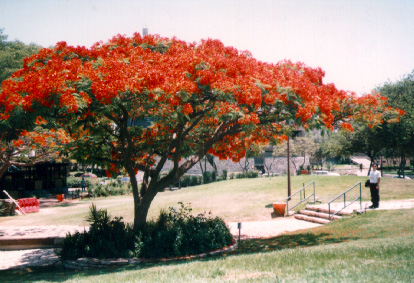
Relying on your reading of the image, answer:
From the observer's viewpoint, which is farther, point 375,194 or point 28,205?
point 28,205

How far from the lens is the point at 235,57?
32.1 ft

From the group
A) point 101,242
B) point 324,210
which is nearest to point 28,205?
point 101,242

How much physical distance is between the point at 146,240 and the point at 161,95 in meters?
4.04

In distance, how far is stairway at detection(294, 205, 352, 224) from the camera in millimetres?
14001

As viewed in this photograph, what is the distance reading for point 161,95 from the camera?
7.71 metres

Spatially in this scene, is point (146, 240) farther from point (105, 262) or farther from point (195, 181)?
point (195, 181)

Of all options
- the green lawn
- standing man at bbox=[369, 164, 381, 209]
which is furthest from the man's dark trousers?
the green lawn

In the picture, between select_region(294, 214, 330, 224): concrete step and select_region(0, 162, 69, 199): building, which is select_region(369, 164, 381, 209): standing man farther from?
select_region(0, 162, 69, 199): building

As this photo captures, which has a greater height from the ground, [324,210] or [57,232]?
[324,210]

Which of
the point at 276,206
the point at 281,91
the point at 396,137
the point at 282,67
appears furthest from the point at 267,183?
the point at 281,91

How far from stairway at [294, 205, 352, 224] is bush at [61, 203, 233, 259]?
5.79 m

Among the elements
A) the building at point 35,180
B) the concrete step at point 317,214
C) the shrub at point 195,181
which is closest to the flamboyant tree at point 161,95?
the concrete step at point 317,214

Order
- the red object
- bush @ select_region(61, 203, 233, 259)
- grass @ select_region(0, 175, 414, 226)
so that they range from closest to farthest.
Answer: bush @ select_region(61, 203, 233, 259) → grass @ select_region(0, 175, 414, 226) → the red object

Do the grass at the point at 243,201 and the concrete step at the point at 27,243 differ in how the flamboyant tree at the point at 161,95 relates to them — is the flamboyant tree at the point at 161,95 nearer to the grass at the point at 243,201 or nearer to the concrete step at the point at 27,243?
the concrete step at the point at 27,243
